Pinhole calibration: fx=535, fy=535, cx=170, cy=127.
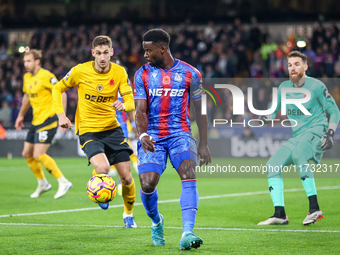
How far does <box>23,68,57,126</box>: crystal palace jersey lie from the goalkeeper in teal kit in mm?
4203

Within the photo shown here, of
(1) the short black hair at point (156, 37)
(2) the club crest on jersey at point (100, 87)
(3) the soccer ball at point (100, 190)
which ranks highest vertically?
(1) the short black hair at point (156, 37)

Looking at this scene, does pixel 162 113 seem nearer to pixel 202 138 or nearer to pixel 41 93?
pixel 202 138

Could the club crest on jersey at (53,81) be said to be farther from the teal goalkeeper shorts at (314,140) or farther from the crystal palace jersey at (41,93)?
the teal goalkeeper shorts at (314,140)

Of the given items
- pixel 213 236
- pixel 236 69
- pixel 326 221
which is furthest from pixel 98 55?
pixel 236 69

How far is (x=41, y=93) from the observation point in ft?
31.2

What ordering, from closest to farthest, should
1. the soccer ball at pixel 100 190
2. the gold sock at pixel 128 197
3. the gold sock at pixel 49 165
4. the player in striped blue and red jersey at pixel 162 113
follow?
the player in striped blue and red jersey at pixel 162 113
the soccer ball at pixel 100 190
the gold sock at pixel 128 197
the gold sock at pixel 49 165

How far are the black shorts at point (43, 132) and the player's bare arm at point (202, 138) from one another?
4863 mm

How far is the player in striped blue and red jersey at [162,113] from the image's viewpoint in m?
5.13

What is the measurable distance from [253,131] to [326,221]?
1098 centimetres

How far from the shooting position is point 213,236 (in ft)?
19.0

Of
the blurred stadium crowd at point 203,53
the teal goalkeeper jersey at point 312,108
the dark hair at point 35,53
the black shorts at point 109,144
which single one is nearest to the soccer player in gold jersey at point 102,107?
the black shorts at point 109,144

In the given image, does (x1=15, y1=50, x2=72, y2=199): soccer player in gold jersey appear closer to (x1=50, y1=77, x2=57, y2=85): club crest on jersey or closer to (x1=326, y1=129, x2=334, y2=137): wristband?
(x1=50, y1=77, x2=57, y2=85): club crest on jersey

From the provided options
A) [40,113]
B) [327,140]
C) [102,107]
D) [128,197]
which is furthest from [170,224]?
[40,113]

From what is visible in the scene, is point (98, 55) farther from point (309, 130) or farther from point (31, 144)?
point (31, 144)
